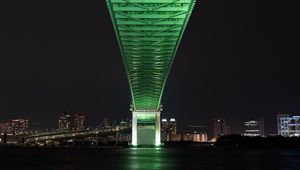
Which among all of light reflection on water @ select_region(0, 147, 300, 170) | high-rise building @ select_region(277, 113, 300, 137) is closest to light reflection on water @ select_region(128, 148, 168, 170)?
light reflection on water @ select_region(0, 147, 300, 170)

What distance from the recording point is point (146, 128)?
335 feet

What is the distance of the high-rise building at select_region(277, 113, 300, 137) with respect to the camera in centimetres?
17800

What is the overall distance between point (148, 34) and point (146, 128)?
51741mm

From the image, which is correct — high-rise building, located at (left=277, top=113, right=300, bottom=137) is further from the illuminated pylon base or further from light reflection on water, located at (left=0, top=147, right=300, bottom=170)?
light reflection on water, located at (left=0, top=147, right=300, bottom=170)

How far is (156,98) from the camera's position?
91.4 m

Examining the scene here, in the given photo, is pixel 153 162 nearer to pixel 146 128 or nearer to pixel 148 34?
pixel 148 34

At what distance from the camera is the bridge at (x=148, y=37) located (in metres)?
41.2

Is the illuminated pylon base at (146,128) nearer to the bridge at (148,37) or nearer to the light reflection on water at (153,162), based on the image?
the bridge at (148,37)

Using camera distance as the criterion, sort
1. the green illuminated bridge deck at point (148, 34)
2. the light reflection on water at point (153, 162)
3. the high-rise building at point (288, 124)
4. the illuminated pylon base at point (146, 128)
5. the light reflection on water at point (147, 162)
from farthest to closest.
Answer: the high-rise building at point (288, 124), the illuminated pylon base at point (146, 128), the green illuminated bridge deck at point (148, 34), the light reflection on water at point (153, 162), the light reflection on water at point (147, 162)

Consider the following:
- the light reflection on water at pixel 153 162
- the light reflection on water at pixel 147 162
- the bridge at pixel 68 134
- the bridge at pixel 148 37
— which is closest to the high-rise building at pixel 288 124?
the bridge at pixel 68 134

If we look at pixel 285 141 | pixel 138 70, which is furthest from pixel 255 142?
pixel 138 70

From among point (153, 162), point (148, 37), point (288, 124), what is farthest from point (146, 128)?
point (288, 124)

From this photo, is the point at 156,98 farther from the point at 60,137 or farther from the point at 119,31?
the point at 60,137

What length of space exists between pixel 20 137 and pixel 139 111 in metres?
79.9
